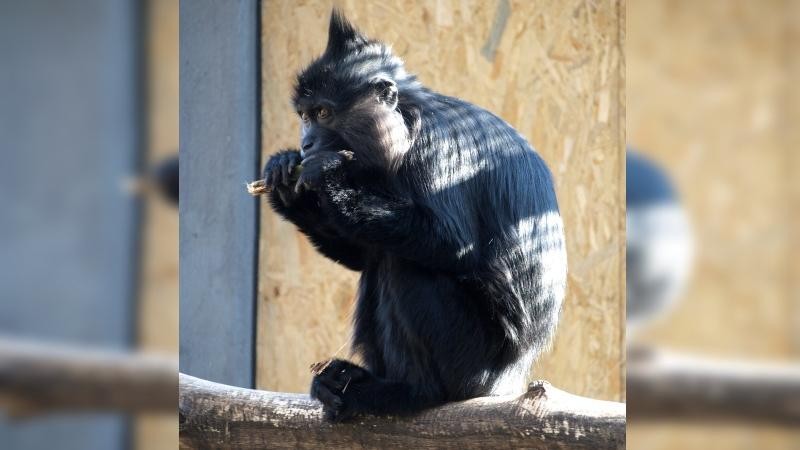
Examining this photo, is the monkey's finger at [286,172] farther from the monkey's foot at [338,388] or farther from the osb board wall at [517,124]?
the monkey's foot at [338,388]

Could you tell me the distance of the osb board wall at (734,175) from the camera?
4.44 ft

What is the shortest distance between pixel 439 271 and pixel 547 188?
65cm

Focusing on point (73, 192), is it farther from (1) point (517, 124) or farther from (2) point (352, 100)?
(1) point (517, 124)

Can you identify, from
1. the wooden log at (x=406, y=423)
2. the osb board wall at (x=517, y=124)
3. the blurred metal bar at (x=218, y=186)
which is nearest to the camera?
the wooden log at (x=406, y=423)

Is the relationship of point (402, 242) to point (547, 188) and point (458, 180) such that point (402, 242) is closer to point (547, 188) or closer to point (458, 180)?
point (458, 180)

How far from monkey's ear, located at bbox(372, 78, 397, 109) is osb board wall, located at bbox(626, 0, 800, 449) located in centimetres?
204

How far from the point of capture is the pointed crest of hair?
11.7 feet

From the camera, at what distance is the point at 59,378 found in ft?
3.77

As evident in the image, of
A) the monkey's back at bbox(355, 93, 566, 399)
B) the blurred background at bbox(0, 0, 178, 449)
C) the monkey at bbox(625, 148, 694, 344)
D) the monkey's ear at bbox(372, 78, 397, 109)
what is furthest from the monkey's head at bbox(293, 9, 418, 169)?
the blurred background at bbox(0, 0, 178, 449)

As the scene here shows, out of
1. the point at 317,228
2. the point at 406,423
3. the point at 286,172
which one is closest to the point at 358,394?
the point at 406,423

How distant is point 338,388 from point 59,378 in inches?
82.0

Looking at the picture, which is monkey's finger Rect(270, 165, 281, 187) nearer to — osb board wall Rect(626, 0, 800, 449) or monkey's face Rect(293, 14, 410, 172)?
monkey's face Rect(293, 14, 410, 172)

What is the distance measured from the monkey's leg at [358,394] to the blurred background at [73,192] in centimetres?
189

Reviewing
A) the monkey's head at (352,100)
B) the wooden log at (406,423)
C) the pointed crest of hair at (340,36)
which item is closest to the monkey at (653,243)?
the wooden log at (406,423)
